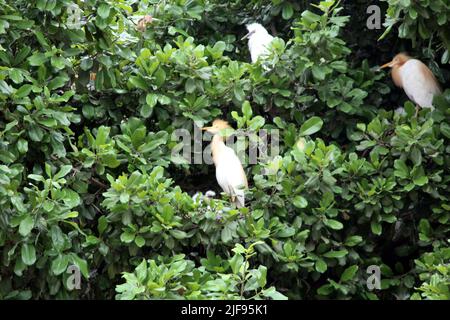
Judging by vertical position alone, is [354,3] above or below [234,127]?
above

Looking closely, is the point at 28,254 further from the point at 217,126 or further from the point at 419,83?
the point at 419,83

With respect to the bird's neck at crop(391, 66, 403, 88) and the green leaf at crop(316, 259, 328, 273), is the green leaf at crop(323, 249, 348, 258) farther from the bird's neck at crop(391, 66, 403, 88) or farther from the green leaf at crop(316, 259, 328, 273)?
the bird's neck at crop(391, 66, 403, 88)

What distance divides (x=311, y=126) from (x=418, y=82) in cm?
62

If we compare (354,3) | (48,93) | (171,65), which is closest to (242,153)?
(171,65)

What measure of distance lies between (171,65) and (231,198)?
0.72 m

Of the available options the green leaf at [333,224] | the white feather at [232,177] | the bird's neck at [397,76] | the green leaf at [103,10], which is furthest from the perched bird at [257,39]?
the green leaf at [333,224]

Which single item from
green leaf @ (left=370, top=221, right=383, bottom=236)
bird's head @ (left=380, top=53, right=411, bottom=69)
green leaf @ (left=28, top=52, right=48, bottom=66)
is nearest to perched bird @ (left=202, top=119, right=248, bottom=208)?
green leaf @ (left=370, top=221, right=383, bottom=236)

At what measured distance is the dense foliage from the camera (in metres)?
4.56

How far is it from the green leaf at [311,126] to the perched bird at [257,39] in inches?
21.2

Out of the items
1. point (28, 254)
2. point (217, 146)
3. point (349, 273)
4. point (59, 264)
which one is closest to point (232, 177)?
point (217, 146)

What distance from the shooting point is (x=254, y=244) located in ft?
14.5

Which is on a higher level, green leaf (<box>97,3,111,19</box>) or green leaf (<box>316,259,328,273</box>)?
green leaf (<box>97,3,111,19</box>)

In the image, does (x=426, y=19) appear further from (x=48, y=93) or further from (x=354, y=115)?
(x=48, y=93)

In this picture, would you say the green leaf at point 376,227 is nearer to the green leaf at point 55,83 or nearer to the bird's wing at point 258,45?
the bird's wing at point 258,45
